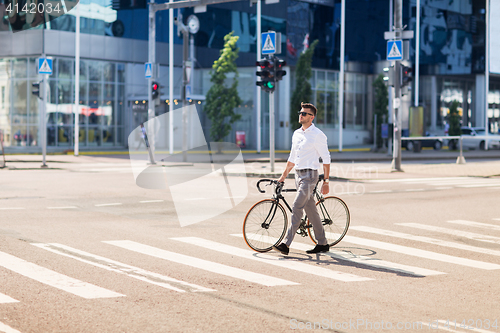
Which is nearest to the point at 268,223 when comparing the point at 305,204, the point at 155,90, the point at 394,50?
the point at 305,204

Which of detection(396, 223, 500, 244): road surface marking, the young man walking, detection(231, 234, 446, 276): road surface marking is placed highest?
the young man walking

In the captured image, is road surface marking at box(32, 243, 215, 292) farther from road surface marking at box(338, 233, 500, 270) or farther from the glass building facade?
the glass building facade

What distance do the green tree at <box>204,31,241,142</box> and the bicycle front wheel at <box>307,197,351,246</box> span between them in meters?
32.9

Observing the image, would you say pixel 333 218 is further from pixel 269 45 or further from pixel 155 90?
pixel 155 90

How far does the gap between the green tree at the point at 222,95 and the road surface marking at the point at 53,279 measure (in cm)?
3444

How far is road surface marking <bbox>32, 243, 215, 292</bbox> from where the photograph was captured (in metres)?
7.02

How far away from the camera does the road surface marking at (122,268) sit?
7.02 metres

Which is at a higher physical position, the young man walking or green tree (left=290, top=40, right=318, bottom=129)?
green tree (left=290, top=40, right=318, bottom=129)

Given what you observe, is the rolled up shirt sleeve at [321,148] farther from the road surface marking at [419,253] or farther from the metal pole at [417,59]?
the metal pole at [417,59]

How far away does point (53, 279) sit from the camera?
7281mm

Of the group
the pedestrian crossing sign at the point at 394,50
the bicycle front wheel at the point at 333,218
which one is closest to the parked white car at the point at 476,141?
the pedestrian crossing sign at the point at 394,50

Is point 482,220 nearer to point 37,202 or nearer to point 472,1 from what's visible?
point 37,202

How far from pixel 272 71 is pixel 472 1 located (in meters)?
41.5

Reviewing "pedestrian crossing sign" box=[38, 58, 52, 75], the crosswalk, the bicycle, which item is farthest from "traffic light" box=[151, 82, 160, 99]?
the bicycle
